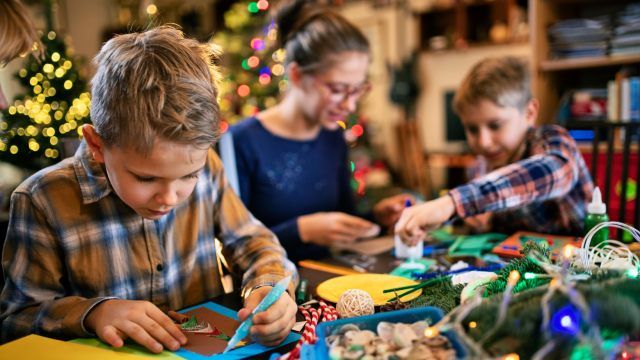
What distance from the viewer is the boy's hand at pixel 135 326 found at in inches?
32.2

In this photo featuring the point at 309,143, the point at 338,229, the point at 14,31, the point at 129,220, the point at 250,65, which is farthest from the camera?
the point at 250,65

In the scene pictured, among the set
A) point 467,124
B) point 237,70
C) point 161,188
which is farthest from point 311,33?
point 237,70

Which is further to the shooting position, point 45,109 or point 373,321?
point 45,109

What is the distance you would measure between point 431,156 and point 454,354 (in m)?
4.77

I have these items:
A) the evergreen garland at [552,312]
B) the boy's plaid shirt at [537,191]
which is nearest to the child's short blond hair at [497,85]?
the boy's plaid shirt at [537,191]

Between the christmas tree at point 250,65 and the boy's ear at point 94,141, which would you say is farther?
the christmas tree at point 250,65

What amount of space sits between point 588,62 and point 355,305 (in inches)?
98.6

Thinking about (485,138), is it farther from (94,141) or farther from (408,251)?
(94,141)

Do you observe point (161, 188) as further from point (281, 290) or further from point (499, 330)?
point (499, 330)

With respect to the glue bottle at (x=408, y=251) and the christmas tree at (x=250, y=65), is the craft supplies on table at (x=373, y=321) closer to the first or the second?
the glue bottle at (x=408, y=251)

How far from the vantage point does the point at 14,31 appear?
0.99 meters

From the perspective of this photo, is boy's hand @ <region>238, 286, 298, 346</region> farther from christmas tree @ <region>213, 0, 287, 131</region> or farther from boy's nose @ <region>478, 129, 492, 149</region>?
christmas tree @ <region>213, 0, 287, 131</region>

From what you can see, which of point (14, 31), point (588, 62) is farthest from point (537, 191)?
point (588, 62)

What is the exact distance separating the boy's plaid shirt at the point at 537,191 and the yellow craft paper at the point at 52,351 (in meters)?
0.87
